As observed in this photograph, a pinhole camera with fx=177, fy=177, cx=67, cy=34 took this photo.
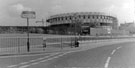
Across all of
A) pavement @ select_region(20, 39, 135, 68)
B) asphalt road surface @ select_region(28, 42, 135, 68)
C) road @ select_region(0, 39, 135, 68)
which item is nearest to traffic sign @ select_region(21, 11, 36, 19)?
road @ select_region(0, 39, 135, 68)

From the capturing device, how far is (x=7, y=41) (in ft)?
70.7

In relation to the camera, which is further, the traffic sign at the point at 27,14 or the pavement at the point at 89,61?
the traffic sign at the point at 27,14

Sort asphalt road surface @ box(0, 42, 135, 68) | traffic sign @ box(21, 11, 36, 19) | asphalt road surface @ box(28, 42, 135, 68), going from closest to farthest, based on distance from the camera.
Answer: asphalt road surface @ box(28, 42, 135, 68) → asphalt road surface @ box(0, 42, 135, 68) → traffic sign @ box(21, 11, 36, 19)

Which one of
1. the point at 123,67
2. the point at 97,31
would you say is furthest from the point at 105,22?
the point at 123,67

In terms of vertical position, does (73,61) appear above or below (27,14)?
below

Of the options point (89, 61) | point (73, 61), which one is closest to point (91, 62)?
point (89, 61)

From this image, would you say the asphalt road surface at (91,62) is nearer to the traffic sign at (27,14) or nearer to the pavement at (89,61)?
the pavement at (89,61)

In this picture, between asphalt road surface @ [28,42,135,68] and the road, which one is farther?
the road

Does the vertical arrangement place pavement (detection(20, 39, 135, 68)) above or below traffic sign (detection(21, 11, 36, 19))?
below

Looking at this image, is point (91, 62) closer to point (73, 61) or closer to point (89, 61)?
point (89, 61)

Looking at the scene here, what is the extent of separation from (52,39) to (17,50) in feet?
33.0

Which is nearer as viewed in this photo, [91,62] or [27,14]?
[91,62]

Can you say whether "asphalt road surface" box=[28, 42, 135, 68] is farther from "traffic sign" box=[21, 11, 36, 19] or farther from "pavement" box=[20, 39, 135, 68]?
"traffic sign" box=[21, 11, 36, 19]

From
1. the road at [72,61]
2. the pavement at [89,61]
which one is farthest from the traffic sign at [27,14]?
the pavement at [89,61]
